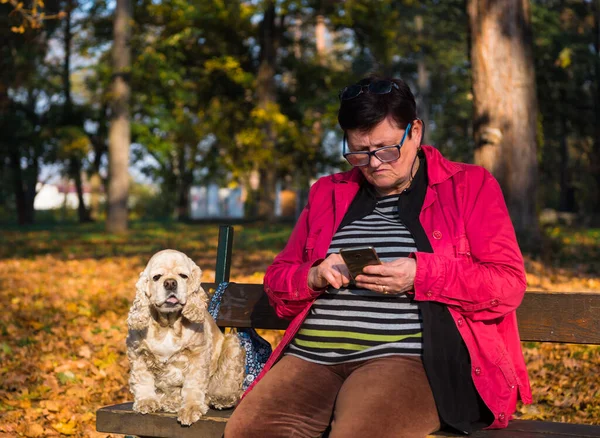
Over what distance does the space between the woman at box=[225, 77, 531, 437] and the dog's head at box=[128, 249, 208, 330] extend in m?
0.44

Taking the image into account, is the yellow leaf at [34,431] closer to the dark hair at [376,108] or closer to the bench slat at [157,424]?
the bench slat at [157,424]

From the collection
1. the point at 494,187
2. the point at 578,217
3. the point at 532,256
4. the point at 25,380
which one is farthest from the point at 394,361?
the point at 578,217

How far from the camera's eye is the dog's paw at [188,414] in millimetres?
3508

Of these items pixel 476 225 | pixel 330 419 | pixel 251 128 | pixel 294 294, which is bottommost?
pixel 330 419

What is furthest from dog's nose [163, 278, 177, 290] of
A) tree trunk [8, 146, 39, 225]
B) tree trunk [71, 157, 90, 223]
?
tree trunk [71, 157, 90, 223]

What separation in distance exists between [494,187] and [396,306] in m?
0.67

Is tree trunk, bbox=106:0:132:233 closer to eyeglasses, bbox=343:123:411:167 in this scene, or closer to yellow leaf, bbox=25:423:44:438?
yellow leaf, bbox=25:423:44:438

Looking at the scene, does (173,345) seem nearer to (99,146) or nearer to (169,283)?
(169,283)

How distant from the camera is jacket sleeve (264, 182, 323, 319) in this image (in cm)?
362

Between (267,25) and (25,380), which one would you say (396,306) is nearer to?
(25,380)

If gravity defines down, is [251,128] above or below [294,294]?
above

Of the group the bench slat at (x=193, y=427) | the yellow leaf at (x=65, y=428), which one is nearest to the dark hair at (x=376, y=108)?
the bench slat at (x=193, y=427)

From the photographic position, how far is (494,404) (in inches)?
130

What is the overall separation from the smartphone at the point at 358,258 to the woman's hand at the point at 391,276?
0.02 meters
